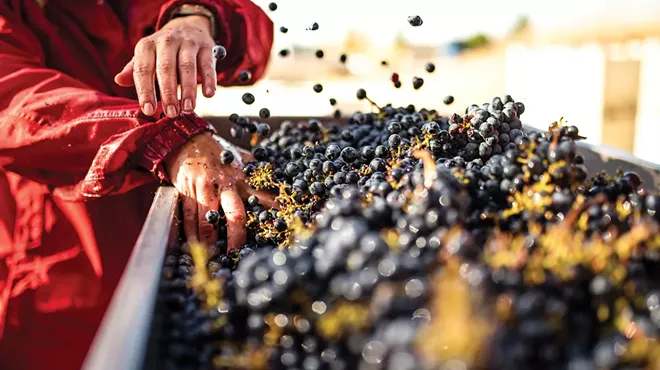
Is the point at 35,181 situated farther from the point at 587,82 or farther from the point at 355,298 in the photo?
the point at 587,82

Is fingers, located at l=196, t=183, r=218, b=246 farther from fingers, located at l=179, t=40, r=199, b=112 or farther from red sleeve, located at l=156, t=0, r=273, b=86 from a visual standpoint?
red sleeve, located at l=156, t=0, r=273, b=86

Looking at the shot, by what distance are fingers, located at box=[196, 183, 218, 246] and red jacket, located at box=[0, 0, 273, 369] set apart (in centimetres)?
11

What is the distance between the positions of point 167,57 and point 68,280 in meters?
0.64

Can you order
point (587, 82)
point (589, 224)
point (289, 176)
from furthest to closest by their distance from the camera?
1. point (587, 82)
2. point (289, 176)
3. point (589, 224)

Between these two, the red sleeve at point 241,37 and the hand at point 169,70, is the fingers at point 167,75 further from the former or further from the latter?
the red sleeve at point 241,37

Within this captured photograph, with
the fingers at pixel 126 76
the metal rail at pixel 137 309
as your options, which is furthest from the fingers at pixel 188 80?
the metal rail at pixel 137 309

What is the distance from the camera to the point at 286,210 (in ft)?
3.09

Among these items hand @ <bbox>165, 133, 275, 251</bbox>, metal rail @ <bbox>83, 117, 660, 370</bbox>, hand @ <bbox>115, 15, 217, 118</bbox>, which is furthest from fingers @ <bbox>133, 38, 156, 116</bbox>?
metal rail @ <bbox>83, 117, 660, 370</bbox>

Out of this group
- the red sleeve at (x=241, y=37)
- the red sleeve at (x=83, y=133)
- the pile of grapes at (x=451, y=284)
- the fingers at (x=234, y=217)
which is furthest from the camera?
the red sleeve at (x=241, y=37)

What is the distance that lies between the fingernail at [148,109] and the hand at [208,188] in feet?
0.37

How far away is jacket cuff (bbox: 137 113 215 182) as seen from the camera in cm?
113

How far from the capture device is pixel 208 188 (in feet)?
3.57

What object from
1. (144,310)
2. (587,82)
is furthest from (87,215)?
(587,82)

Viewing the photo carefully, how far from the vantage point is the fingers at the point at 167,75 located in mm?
1070
